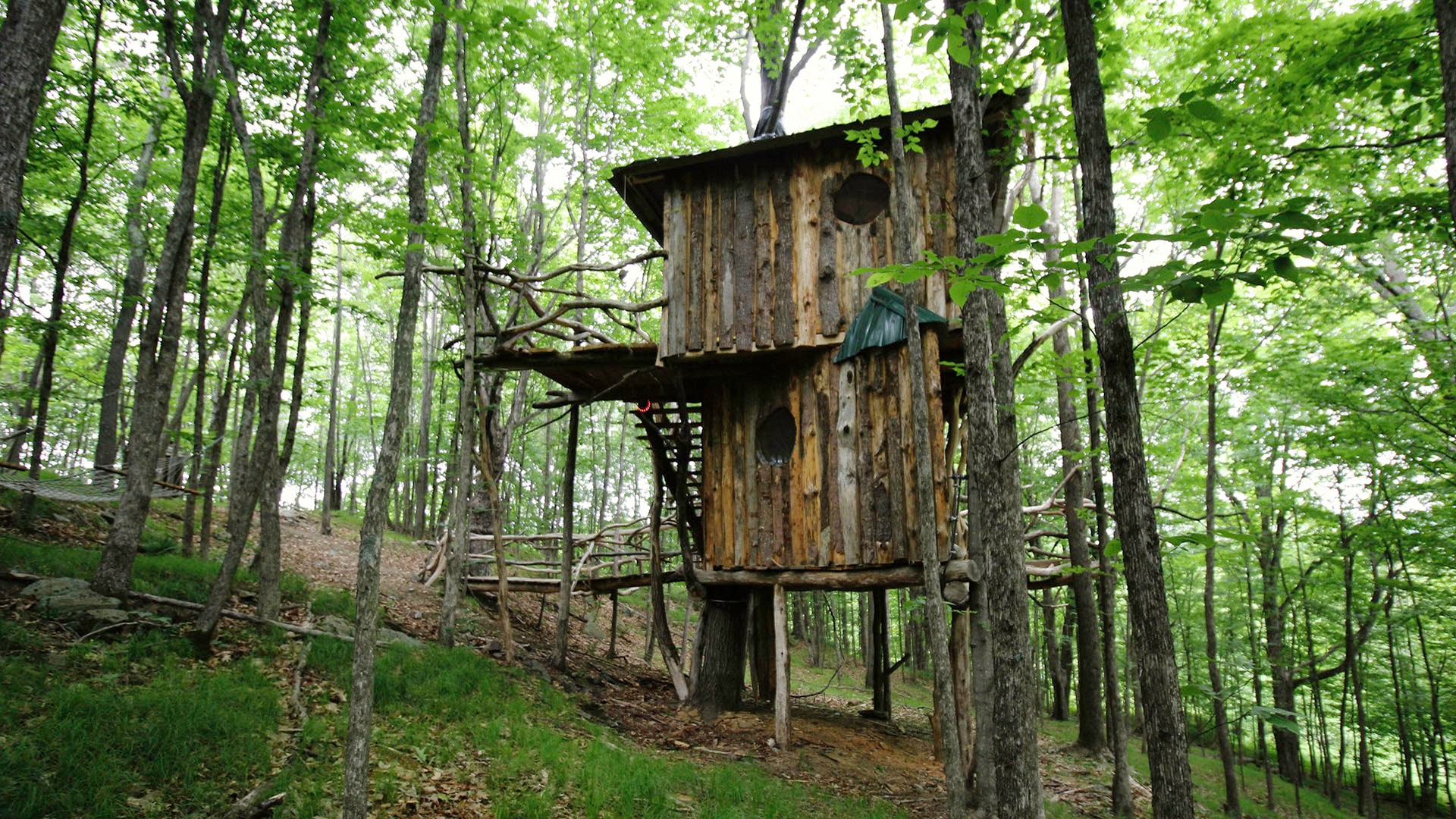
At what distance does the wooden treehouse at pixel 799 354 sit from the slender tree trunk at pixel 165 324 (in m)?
3.84

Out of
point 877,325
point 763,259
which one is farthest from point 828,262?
point 877,325

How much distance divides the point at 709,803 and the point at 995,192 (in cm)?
794

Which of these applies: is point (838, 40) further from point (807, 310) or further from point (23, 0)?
point (23, 0)

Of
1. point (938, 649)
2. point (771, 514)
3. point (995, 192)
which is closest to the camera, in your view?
point (938, 649)

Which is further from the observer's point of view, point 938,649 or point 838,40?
point 838,40

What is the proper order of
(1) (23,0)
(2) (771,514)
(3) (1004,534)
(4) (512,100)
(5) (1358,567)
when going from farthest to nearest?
(5) (1358,567) < (4) (512,100) < (2) (771,514) < (3) (1004,534) < (1) (23,0)

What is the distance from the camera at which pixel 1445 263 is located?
34.0ft

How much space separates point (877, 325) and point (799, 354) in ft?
3.78

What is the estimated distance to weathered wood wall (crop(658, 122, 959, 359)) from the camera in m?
9.37

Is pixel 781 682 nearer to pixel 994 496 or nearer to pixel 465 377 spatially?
pixel 994 496

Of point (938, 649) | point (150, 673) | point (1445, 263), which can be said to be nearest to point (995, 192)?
point (938, 649)

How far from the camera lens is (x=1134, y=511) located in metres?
3.62

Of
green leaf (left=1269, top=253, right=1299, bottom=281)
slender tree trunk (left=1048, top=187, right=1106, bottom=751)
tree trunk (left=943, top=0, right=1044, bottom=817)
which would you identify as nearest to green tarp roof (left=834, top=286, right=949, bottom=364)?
tree trunk (left=943, top=0, right=1044, bottom=817)

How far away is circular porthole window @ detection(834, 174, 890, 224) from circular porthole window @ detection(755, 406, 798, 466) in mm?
2987
